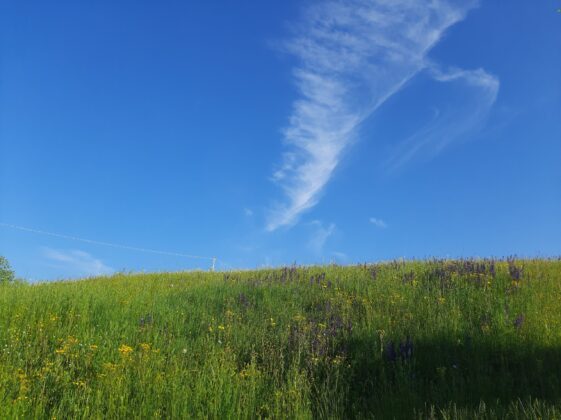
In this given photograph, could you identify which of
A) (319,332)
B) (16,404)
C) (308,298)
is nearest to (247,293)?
(308,298)

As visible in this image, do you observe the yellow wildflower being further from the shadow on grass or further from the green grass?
the shadow on grass

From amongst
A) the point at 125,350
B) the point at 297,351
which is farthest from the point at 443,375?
the point at 125,350

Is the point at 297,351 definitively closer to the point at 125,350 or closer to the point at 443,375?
the point at 443,375

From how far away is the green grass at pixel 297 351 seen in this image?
518cm

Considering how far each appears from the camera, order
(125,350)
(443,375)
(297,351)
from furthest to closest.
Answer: (297,351) → (125,350) → (443,375)

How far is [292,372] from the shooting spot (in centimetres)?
606

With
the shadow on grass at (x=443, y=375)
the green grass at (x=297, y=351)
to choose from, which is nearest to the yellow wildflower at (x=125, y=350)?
the green grass at (x=297, y=351)

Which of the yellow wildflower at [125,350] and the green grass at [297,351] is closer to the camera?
the green grass at [297,351]

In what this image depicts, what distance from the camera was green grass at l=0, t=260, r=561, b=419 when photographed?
518 centimetres

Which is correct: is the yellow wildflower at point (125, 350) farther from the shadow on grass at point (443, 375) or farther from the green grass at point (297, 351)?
the shadow on grass at point (443, 375)

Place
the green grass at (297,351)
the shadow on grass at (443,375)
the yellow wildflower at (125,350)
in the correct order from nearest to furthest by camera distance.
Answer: the green grass at (297,351), the shadow on grass at (443,375), the yellow wildflower at (125,350)

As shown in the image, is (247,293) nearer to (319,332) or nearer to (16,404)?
(319,332)

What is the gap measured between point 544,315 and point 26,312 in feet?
29.5

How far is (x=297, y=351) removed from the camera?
6.77 metres
